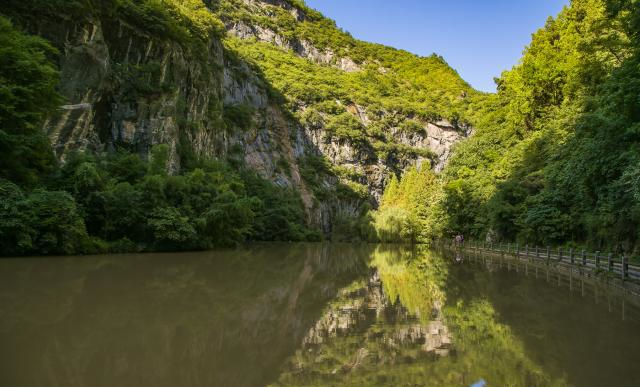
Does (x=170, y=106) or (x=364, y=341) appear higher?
(x=170, y=106)

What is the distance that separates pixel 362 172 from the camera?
110062mm

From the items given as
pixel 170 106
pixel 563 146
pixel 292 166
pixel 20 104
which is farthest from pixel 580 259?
pixel 292 166

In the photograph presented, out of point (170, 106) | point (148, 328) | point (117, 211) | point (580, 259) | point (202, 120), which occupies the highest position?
point (202, 120)

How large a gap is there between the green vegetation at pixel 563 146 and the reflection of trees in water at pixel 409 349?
28.8 feet

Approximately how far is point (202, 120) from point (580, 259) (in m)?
39.2

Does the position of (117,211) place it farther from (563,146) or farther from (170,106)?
(563,146)

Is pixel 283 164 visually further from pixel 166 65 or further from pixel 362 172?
pixel 166 65

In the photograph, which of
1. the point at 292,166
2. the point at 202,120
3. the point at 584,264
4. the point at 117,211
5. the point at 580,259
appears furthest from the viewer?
the point at 292,166

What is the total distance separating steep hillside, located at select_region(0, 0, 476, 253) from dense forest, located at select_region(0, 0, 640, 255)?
180 millimetres

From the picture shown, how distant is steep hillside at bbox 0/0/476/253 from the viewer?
25.0 m

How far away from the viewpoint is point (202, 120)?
50.4 meters

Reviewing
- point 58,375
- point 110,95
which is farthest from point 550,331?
point 110,95

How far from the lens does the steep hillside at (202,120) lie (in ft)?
82.0

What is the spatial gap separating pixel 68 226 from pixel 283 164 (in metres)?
68.0
